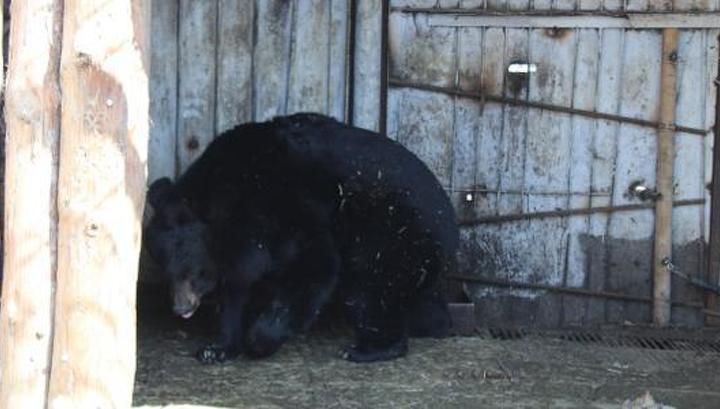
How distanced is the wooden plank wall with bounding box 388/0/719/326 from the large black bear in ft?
2.91

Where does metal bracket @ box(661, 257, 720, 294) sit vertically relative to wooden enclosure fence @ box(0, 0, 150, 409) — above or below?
below

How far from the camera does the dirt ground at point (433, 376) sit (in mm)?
5902

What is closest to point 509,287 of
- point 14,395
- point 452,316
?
point 452,316

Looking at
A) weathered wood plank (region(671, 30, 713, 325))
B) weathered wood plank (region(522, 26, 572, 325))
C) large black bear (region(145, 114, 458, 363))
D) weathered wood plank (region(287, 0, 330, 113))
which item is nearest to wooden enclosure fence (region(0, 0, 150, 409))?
large black bear (region(145, 114, 458, 363))

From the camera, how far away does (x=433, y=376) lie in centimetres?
636

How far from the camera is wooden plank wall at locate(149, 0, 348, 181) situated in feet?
24.3

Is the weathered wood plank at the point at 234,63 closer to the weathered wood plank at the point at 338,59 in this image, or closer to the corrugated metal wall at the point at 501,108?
the corrugated metal wall at the point at 501,108

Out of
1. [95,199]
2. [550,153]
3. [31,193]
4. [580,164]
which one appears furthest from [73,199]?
[580,164]

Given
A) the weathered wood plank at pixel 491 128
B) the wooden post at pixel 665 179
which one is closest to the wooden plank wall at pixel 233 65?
the weathered wood plank at pixel 491 128

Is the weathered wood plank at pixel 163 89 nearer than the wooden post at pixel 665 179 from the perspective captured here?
Yes

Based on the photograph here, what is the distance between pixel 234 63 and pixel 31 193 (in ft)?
11.6

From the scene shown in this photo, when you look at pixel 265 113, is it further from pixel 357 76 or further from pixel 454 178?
pixel 454 178

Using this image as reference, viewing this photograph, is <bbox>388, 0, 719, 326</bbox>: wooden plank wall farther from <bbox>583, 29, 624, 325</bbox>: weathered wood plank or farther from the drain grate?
the drain grate

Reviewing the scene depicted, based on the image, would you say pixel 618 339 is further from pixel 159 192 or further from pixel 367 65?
pixel 159 192
